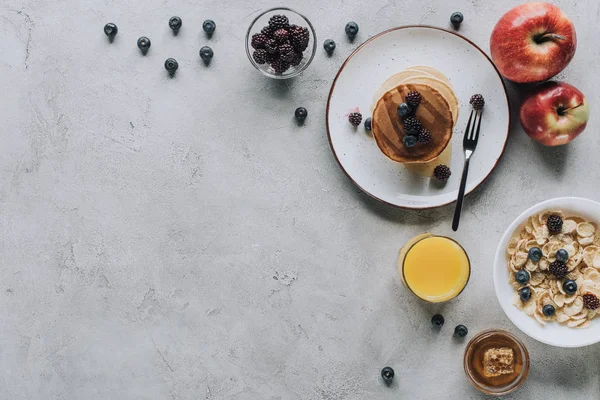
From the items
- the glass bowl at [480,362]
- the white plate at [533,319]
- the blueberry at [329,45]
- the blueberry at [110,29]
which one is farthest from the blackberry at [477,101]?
the blueberry at [110,29]

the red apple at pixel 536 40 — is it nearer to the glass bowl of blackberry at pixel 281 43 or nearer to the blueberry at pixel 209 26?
the glass bowl of blackberry at pixel 281 43

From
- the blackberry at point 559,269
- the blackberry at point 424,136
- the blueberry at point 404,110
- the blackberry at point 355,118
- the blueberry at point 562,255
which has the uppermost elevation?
the blueberry at point 404,110

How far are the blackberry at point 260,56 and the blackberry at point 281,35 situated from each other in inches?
2.0

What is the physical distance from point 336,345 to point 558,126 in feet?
2.79

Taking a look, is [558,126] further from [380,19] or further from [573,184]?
[380,19]

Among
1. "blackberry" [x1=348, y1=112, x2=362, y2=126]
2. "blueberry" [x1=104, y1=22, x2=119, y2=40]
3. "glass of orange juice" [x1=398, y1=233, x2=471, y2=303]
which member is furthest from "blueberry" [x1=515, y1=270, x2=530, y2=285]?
"blueberry" [x1=104, y1=22, x2=119, y2=40]

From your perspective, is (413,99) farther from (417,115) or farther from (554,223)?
(554,223)

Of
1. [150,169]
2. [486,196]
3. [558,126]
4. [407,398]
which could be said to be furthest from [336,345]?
[558,126]

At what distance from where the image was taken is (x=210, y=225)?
77.0 inches

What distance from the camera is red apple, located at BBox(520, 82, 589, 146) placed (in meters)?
1.78

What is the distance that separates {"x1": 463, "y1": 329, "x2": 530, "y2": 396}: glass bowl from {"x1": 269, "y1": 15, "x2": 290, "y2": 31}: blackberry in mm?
999

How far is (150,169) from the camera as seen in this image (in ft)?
6.41

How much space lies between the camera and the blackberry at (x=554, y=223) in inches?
70.8

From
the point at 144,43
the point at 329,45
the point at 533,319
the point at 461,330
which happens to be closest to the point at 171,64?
the point at 144,43
